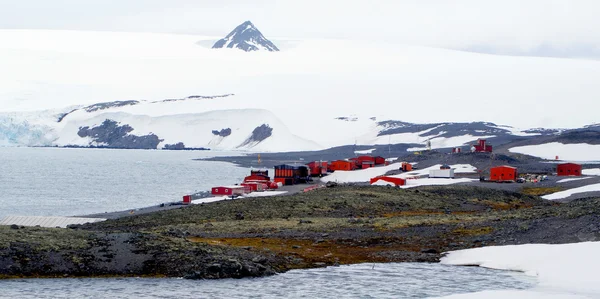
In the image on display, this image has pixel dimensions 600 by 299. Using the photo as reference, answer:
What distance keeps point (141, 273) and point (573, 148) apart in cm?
11530

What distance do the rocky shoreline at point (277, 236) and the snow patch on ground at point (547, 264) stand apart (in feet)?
5.75

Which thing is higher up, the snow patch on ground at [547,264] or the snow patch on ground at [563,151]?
the snow patch on ground at [563,151]

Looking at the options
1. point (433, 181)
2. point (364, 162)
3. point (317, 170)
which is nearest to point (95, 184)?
point (317, 170)

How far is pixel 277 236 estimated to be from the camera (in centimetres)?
4484

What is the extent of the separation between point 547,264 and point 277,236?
14575 millimetres

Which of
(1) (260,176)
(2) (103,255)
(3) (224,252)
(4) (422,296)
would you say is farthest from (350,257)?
(1) (260,176)

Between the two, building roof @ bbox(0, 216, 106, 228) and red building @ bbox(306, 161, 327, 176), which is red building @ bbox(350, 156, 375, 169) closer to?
red building @ bbox(306, 161, 327, 176)

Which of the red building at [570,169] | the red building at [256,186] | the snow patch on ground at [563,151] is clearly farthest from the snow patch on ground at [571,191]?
the snow patch on ground at [563,151]

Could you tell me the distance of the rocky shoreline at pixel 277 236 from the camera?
33.9 metres

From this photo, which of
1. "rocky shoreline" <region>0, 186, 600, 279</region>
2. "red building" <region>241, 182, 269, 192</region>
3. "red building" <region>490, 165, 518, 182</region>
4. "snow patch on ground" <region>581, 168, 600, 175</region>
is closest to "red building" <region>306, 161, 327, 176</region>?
"red building" <region>241, 182, 269, 192</region>

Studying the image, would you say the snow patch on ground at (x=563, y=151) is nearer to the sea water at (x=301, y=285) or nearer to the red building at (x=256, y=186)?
the red building at (x=256, y=186)

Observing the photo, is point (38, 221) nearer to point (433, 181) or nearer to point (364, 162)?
point (433, 181)

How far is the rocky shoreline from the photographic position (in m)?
33.9

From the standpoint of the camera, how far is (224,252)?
36594mm
